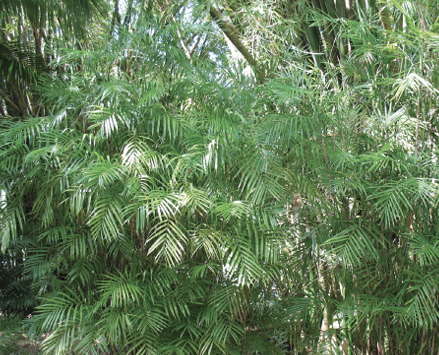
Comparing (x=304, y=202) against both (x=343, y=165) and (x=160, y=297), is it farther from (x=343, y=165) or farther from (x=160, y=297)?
(x=160, y=297)

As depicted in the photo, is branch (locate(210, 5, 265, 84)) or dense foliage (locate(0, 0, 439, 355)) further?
branch (locate(210, 5, 265, 84))

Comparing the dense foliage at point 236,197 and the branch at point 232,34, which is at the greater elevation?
the branch at point 232,34

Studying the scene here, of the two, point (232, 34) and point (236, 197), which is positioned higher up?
point (232, 34)

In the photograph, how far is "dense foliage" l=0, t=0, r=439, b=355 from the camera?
1.72m

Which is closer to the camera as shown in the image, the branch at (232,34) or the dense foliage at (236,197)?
the dense foliage at (236,197)

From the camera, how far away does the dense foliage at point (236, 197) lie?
172cm

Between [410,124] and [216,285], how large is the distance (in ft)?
3.81

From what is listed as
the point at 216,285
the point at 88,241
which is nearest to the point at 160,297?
the point at 216,285

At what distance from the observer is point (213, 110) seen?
6.44 ft

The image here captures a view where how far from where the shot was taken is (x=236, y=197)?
1.91 metres

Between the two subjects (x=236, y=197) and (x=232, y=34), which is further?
(x=232, y=34)

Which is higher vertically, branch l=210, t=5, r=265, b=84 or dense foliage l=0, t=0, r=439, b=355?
branch l=210, t=5, r=265, b=84

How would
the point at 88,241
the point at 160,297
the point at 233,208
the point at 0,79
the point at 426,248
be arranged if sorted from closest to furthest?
1. the point at 426,248
2. the point at 233,208
3. the point at 160,297
4. the point at 88,241
5. the point at 0,79

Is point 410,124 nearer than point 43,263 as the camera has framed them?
Yes
